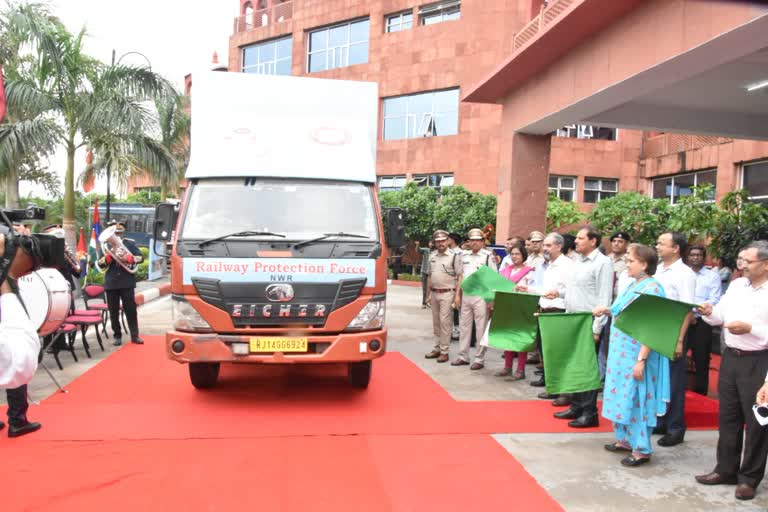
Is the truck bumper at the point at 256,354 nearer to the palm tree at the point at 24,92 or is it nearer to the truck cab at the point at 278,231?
the truck cab at the point at 278,231

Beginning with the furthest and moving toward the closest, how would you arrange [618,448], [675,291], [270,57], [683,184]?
[270,57] → [683,184] → [675,291] → [618,448]

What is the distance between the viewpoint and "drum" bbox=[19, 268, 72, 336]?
21.9 feet

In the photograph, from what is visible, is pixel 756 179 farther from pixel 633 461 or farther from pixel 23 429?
pixel 23 429

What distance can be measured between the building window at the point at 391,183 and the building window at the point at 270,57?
27.9 feet

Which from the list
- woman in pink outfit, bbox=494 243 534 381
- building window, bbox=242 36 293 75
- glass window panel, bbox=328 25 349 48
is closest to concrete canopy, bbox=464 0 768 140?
woman in pink outfit, bbox=494 243 534 381

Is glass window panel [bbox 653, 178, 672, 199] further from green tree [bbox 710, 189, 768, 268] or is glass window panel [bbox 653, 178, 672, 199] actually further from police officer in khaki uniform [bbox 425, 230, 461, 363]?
police officer in khaki uniform [bbox 425, 230, 461, 363]

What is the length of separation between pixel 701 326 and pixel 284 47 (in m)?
30.3

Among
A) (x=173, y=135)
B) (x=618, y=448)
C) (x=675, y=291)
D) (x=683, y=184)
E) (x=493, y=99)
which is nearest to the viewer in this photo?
(x=618, y=448)

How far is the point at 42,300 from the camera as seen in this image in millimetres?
6754

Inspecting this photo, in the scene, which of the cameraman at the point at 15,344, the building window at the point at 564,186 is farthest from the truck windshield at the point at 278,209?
the building window at the point at 564,186

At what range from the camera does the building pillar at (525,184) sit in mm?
11578

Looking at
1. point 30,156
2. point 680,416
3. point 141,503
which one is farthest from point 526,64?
point 30,156

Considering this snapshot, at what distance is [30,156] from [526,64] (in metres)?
10.8

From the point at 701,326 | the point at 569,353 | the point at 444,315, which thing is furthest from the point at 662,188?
the point at 569,353
